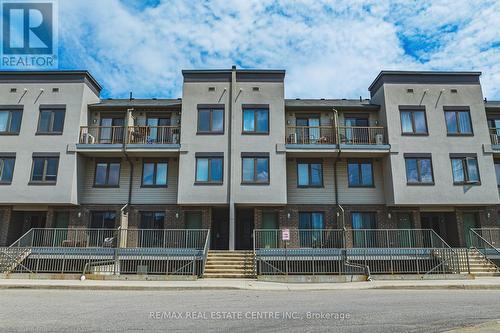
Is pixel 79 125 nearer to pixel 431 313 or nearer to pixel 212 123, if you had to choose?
pixel 212 123

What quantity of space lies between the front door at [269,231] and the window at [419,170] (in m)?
7.91

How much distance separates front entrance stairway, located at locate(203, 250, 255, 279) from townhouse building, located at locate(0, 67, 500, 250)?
101 inches

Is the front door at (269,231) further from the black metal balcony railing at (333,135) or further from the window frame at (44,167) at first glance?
the window frame at (44,167)

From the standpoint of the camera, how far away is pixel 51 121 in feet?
70.2

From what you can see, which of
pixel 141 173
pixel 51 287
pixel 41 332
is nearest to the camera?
pixel 41 332

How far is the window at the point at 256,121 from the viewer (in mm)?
21344

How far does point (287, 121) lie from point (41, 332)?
18310mm

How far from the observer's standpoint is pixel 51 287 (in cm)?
1351

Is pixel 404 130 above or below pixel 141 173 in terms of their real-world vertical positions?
above

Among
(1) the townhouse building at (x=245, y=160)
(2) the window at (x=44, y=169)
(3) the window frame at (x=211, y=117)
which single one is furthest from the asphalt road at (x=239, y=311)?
(3) the window frame at (x=211, y=117)

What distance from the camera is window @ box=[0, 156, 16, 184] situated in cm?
2055

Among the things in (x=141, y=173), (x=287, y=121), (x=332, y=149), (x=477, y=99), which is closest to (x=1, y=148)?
(x=141, y=173)

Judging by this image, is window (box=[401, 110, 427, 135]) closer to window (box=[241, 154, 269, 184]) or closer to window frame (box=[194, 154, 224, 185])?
window (box=[241, 154, 269, 184])

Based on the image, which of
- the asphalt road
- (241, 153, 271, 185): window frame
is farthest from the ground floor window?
the asphalt road
